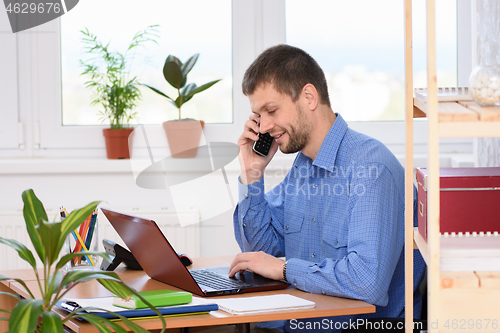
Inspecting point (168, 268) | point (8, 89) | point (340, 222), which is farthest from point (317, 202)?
point (8, 89)

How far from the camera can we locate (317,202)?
66.5 inches

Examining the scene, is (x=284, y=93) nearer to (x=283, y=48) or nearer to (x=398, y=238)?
(x=283, y=48)

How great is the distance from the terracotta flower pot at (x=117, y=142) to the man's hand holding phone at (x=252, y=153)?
2.79ft

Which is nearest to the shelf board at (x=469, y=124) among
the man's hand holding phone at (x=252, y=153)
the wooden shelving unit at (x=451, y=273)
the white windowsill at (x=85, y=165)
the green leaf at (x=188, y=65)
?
the wooden shelving unit at (x=451, y=273)

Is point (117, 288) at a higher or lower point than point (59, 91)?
lower

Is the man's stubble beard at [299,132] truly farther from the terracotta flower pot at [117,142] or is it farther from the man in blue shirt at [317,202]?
the terracotta flower pot at [117,142]

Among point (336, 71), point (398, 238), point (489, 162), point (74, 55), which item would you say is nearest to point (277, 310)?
point (398, 238)

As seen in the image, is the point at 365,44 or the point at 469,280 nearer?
the point at 469,280

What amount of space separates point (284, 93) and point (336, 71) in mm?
1033

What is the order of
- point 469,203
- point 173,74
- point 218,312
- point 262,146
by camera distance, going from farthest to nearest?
point 173,74
point 262,146
point 218,312
point 469,203

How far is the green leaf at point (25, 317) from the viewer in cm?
88

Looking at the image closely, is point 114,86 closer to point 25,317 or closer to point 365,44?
point 365,44

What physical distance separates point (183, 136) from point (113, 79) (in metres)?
0.41

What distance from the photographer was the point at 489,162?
1.91 metres
